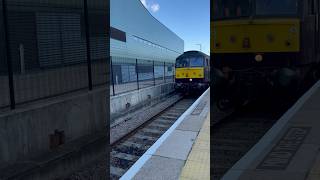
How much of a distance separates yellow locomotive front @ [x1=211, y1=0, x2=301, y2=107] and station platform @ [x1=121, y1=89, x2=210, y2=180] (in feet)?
1.51

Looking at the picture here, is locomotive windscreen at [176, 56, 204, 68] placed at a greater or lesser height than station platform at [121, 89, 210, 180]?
greater

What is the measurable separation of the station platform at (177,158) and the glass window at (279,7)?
932 millimetres

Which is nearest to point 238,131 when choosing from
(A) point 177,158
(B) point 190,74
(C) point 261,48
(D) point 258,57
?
(A) point 177,158

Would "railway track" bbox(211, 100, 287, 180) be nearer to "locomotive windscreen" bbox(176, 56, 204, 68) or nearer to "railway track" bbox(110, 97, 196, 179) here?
"railway track" bbox(110, 97, 196, 179)

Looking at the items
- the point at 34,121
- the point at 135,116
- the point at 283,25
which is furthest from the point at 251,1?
the point at 135,116

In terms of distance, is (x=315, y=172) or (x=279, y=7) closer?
(x=279, y=7)

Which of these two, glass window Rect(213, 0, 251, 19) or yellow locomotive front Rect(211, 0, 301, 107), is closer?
glass window Rect(213, 0, 251, 19)

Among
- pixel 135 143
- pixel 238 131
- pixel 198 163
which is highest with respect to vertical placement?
pixel 238 131

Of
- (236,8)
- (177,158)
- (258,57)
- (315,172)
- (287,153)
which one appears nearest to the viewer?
(236,8)

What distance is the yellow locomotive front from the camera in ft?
10.5

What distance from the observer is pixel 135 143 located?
8156mm

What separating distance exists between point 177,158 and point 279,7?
8.17 feet

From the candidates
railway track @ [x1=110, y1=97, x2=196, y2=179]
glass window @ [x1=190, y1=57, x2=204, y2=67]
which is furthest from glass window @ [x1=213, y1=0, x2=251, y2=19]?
glass window @ [x1=190, y1=57, x2=204, y2=67]

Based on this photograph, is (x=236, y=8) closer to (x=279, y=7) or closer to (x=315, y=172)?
(x=279, y=7)
